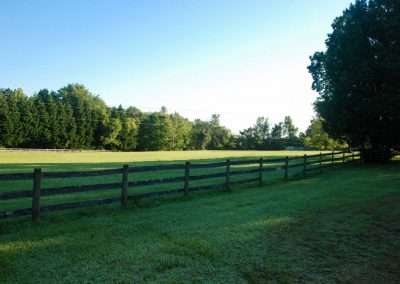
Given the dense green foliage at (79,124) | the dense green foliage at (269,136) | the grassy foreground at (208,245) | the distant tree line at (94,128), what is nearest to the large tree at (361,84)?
the grassy foreground at (208,245)

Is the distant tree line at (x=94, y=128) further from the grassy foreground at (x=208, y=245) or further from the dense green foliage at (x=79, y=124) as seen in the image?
the grassy foreground at (x=208, y=245)

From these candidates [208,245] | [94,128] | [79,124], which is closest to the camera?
[208,245]

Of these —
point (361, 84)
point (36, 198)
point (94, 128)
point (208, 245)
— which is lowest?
point (208, 245)

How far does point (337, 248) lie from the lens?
5535 millimetres

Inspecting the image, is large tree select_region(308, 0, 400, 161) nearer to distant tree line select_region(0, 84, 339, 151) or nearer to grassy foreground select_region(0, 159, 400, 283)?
grassy foreground select_region(0, 159, 400, 283)

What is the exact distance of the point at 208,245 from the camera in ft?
18.3

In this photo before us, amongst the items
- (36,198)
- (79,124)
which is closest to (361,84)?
(36,198)

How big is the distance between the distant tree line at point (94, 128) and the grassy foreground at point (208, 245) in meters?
59.5

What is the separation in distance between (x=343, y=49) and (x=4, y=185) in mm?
24006

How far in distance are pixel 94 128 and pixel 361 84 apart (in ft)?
227

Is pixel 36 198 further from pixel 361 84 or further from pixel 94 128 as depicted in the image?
pixel 94 128

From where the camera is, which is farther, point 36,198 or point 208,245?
point 36,198

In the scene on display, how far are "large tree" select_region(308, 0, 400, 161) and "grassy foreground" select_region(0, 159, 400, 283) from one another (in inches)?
599

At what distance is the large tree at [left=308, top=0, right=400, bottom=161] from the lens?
71.3 ft
